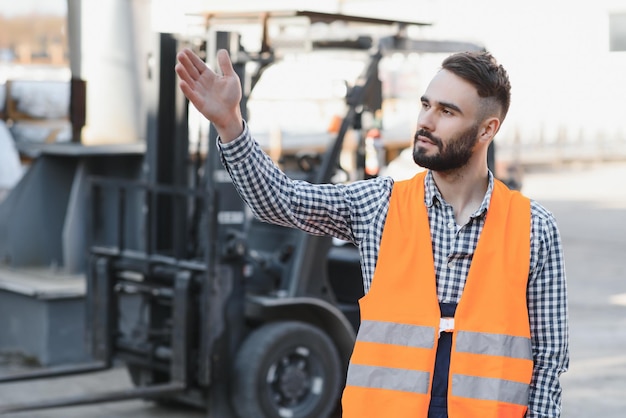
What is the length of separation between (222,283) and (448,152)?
3969 mm

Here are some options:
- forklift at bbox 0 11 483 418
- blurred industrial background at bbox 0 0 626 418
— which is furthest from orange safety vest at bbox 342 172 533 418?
forklift at bbox 0 11 483 418

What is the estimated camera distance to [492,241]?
2.85 meters

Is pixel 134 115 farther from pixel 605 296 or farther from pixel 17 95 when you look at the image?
pixel 17 95

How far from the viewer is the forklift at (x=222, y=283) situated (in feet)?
22.0

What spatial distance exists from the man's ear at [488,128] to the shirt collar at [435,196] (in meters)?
0.12

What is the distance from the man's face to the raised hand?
1.54 feet

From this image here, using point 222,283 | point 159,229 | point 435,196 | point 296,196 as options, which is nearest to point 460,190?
point 435,196

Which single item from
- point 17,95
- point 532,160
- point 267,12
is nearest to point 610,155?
point 532,160

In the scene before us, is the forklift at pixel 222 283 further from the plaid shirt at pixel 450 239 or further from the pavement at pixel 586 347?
the plaid shirt at pixel 450 239

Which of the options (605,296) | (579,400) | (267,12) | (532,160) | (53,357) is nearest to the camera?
(267,12)

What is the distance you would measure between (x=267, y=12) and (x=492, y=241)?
4.44m

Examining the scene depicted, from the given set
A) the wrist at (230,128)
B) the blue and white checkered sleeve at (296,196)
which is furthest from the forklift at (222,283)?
the wrist at (230,128)

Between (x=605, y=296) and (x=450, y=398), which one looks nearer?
(x=450, y=398)

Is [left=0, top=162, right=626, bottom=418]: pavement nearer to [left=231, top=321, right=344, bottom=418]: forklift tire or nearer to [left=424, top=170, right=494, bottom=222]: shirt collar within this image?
[left=231, top=321, right=344, bottom=418]: forklift tire
